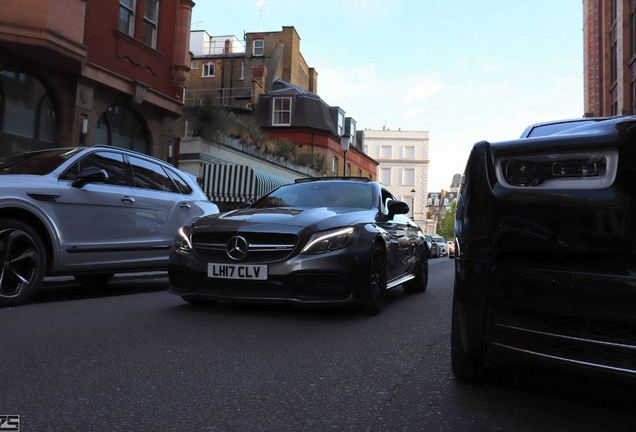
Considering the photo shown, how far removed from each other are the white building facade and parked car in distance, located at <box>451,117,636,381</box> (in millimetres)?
74031

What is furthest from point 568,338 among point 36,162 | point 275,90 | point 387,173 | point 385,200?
point 387,173

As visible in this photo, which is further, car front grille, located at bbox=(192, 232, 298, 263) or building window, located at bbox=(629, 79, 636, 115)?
building window, located at bbox=(629, 79, 636, 115)

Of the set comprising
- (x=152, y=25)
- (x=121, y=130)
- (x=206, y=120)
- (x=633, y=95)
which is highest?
(x=633, y=95)

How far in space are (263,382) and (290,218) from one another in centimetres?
219

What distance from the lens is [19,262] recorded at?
526 centimetres

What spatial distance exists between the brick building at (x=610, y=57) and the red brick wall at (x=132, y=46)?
20773mm

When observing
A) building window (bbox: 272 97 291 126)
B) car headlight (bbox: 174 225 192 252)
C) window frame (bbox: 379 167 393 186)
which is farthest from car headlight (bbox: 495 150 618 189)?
window frame (bbox: 379 167 393 186)

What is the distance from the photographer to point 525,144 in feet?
7.98

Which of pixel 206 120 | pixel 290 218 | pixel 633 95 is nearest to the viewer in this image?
pixel 290 218

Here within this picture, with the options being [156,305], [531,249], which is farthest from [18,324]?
[531,249]

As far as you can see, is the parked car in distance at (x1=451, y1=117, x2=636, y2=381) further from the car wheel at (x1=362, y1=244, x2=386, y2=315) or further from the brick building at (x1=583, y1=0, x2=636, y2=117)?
the brick building at (x1=583, y1=0, x2=636, y2=117)

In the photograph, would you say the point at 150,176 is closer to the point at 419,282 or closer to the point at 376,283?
the point at 376,283

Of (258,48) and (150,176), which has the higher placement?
(258,48)

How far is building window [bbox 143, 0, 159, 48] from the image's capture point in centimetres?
1720
